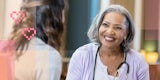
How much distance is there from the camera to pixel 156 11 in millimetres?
1140

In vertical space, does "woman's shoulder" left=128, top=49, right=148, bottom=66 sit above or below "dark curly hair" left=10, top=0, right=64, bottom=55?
below

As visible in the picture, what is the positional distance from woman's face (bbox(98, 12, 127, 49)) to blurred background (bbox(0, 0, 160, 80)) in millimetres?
75

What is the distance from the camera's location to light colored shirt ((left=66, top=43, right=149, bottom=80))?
1.05 metres

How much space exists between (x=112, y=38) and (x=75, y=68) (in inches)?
7.7

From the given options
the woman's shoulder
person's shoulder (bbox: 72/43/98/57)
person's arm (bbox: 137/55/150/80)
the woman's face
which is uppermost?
the woman's face

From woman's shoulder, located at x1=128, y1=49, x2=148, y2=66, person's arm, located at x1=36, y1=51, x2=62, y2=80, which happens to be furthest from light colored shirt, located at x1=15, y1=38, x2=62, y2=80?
woman's shoulder, located at x1=128, y1=49, x2=148, y2=66

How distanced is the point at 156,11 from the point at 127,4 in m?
0.15

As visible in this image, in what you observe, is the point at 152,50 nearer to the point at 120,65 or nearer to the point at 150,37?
the point at 150,37

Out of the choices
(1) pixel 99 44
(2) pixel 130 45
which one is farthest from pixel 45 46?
(2) pixel 130 45

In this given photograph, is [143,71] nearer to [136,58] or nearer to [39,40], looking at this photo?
[136,58]

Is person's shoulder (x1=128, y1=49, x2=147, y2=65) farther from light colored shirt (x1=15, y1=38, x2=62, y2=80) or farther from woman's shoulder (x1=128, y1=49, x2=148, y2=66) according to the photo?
light colored shirt (x1=15, y1=38, x2=62, y2=80)

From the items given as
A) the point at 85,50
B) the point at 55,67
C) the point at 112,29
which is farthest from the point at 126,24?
the point at 55,67

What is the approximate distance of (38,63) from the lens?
3.40 feet

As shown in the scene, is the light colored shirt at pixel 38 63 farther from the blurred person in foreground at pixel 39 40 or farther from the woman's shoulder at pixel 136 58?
the woman's shoulder at pixel 136 58
